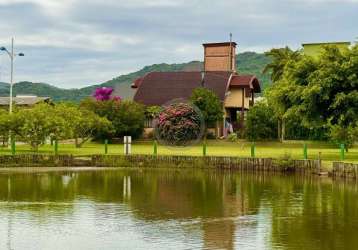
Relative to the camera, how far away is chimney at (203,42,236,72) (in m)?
60.1

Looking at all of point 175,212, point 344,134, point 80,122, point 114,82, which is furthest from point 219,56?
point 114,82

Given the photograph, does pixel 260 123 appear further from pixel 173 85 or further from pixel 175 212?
pixel 175 212

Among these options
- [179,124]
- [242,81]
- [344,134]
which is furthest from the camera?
[242,81]

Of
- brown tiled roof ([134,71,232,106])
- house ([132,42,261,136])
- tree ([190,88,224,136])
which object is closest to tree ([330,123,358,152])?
tree ([190,88,224,136])

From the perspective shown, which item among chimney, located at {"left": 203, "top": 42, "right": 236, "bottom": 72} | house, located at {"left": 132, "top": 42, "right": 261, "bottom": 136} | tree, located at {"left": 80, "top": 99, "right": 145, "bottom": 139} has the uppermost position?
chimney, located at {"left": 203, "top": 42, "right": 236, "bottom": 72}

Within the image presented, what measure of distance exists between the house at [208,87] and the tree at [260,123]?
177 inches

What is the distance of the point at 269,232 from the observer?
1450cm

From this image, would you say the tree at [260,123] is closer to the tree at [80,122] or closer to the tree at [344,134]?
the tree at [80,122]

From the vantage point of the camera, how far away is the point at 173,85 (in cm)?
5622

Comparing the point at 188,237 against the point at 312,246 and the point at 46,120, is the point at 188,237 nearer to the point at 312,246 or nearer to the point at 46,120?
the point at 312,246

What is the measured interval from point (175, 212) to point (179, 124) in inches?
821

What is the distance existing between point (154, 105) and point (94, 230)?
4030 cm

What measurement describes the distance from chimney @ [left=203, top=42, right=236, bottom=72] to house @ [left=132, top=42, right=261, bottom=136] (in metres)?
1.42

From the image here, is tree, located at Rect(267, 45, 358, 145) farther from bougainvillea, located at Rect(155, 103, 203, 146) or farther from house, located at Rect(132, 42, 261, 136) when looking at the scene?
house, located at Rect(132, 42, 261, 136)
